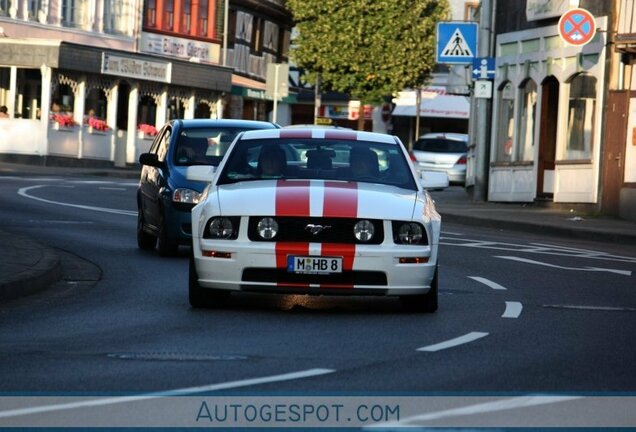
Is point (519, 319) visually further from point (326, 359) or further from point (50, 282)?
point (50, 282)

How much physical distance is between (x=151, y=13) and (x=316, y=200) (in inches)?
2221

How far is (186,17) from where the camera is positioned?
2825 inches

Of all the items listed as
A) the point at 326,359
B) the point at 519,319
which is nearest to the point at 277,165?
the point at 519,319

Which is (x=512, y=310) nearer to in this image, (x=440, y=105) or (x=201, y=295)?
(x=201, y=295)

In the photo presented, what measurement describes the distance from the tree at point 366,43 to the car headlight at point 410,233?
64059 millimetres

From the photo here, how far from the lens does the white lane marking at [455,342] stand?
35.8 ft

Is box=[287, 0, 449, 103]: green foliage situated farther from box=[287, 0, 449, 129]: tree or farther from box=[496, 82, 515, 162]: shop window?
box=[496, 82, 515, 162]: shop window

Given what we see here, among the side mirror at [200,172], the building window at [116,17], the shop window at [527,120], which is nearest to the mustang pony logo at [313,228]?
the side mirror at [200,172]

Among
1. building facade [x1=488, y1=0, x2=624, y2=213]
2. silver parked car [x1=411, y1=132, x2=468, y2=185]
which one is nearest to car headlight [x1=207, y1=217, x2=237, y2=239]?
building facade [x1=488, y1=0, x2=624, y2=213]

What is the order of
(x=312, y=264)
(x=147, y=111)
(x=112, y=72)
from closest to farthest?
(x=312, y=264)
(x=112, y=72)
(x=147, y=111)

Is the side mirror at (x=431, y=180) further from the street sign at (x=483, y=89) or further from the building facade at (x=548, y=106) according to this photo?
the street sign at (x=483, y=89)

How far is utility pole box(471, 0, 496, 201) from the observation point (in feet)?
131

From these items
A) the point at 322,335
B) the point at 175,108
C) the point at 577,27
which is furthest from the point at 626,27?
the point at 175,108

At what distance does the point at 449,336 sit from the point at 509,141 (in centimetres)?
2914
